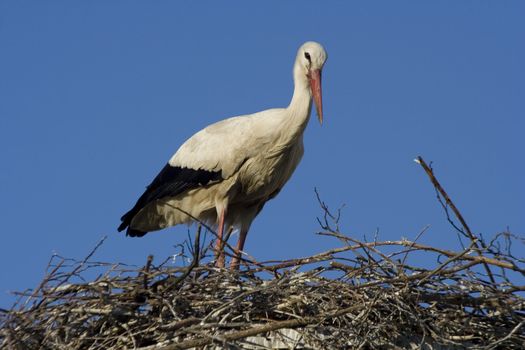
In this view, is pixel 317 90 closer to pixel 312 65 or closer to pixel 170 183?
pixel 312 65

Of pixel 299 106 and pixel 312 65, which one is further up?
pixel 312 65

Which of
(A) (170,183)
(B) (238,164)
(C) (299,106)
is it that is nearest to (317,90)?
(C) (299,106)

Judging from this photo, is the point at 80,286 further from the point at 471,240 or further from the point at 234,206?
the point at 234,206

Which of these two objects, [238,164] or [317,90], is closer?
[317,90]

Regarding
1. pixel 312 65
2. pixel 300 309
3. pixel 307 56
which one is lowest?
pixel 300 309

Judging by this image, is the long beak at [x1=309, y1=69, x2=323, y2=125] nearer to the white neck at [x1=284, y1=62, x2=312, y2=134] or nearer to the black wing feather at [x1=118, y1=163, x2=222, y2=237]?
the white neck at [x1=284, y1=62, x2=312, y2=134]

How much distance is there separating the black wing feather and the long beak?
873 millimetres

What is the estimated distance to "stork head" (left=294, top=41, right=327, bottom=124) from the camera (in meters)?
7.93

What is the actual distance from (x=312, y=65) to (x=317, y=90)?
0.21 metres

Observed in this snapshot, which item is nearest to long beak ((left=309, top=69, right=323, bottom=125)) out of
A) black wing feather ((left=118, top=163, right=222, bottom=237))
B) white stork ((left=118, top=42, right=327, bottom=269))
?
white stork ((left=118, top=42, right=327, bottom=269))

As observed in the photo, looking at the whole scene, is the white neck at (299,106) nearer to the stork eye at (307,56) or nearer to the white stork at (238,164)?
the white stork at (238,164)

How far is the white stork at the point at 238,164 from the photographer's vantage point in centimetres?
801

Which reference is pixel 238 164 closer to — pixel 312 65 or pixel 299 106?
pixel 299 106

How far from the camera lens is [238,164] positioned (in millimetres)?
8078
